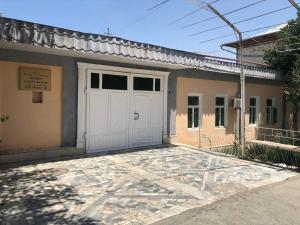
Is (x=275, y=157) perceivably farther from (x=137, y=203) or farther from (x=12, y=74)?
(x=12, y=74)

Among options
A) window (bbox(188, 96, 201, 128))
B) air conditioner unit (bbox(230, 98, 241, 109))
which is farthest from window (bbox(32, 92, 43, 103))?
air conditioner unit (bbox(230, 98, 241, 109))

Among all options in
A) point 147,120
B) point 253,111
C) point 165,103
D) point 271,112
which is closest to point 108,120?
point 147,120

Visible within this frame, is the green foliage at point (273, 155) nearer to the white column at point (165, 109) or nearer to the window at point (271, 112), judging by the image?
the white column at point (165, 109)

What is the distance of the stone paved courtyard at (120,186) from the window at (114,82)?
2.18m

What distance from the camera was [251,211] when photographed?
15.7 feet

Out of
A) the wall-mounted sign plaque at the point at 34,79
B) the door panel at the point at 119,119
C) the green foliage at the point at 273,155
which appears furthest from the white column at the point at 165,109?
the wall-mounted sign plaque at the point at 34,79

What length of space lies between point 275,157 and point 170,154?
422cm

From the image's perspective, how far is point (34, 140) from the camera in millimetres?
7922

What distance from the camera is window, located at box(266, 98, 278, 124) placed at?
50.8 feet

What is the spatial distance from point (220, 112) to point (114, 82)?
5723mm

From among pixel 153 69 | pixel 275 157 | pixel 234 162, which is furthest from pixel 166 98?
pixel 275 157

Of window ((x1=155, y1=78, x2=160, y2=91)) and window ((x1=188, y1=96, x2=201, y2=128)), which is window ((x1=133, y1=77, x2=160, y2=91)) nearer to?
A: window ((x1=155, y1=78, x2=160, y2=91))

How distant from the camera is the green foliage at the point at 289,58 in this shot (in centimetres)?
1401

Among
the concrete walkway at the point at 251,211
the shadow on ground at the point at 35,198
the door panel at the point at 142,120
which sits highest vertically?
the door panel at the point at 142,120
